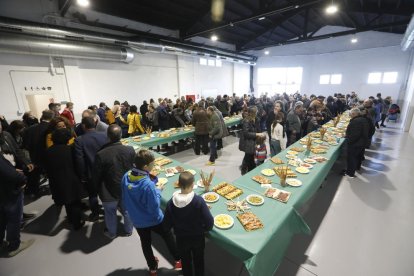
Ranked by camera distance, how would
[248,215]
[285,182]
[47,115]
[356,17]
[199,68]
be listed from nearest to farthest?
[248,215]
[285,182]
[47,115]
[356,17]
[199,68]

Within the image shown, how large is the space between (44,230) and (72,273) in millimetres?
1186

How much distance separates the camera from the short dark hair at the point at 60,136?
2.54 meters

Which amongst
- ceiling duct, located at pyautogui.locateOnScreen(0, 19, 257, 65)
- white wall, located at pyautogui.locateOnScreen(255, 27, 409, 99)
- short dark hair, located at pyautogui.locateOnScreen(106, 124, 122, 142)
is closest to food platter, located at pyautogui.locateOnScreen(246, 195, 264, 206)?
short dark hair, located at pyautogui.locateOnScreen(106, 124, 122, 142)

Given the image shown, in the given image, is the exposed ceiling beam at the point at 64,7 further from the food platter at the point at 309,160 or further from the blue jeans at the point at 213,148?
the food platter at the point at 309,160

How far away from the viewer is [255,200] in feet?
7.22

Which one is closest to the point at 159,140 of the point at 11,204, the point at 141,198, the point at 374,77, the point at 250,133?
the point at 250,133

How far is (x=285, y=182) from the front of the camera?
100 inches

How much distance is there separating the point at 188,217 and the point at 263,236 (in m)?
0.69

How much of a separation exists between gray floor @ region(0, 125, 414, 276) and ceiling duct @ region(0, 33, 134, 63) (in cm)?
438

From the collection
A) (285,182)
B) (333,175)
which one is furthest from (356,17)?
(285,182)

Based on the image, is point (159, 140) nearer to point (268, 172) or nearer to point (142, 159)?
point (268, 172)

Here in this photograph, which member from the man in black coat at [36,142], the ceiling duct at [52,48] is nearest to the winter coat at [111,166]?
the man in black coat at [36,142]

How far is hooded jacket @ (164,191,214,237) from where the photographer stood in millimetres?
1606

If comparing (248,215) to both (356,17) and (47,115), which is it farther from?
(356,17)
